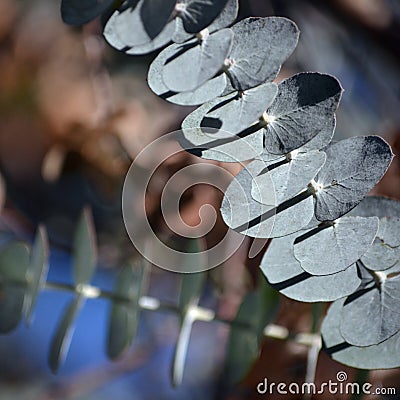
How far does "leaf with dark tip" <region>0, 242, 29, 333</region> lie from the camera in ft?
1.06

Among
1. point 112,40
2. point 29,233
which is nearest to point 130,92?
point 29,233

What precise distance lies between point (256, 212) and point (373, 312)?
5 centimetres

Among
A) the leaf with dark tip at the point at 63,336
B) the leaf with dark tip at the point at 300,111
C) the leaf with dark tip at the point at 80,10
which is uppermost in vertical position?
the leaf with dark tip at the point at 80,10

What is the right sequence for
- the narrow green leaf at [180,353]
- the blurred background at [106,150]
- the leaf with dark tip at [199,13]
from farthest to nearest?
the blurred background at [106,150] < the narrow green leaf at [180,353] < the leaf with dark tip at [199,13]

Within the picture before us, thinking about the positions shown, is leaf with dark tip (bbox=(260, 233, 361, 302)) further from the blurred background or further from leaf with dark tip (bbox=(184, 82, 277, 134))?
Result: the blurred background

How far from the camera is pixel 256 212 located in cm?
20

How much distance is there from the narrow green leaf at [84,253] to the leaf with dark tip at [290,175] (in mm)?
134

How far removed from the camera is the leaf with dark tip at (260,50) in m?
0.19

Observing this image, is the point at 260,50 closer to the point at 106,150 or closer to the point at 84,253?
the point at 84,253

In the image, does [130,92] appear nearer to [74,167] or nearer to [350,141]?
[74,167]

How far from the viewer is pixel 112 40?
188 millimetres

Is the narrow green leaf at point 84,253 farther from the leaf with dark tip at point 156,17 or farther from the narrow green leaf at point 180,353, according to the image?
the leaf with dark tip at point 156,17

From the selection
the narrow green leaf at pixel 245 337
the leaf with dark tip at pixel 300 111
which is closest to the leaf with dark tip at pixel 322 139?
the leaf with dark tip at pixel 300 111

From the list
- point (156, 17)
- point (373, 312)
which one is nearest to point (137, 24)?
point (156, 17)
